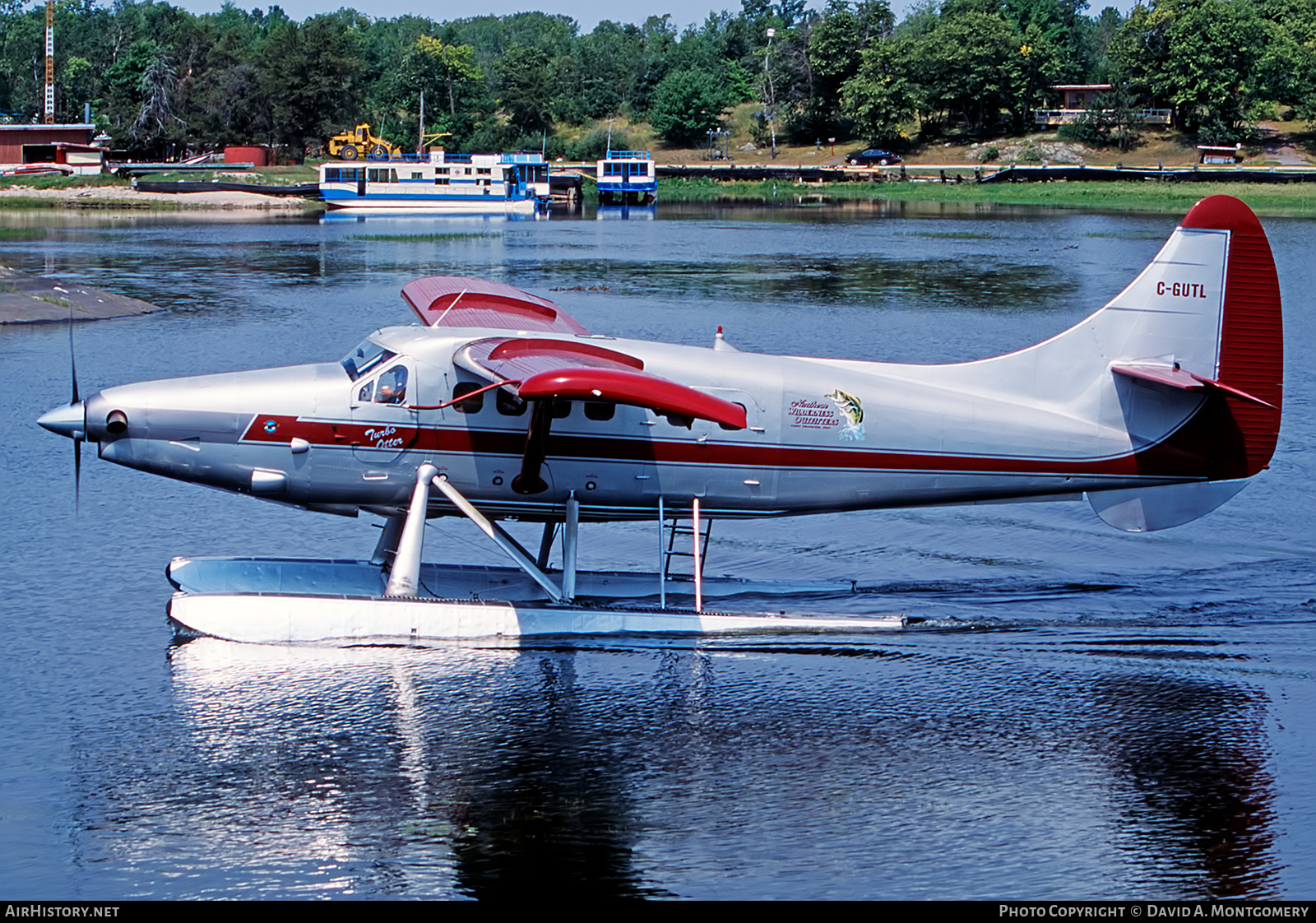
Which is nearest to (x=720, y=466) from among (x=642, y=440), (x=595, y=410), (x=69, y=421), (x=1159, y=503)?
(x=642, y=440)

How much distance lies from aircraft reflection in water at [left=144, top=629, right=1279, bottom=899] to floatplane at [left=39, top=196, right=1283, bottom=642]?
892 mm

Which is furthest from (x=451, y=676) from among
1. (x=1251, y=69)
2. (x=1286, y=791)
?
(x=1251, y=69)

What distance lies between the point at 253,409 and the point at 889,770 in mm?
6759

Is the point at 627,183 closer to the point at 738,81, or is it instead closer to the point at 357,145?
the point at 357,145

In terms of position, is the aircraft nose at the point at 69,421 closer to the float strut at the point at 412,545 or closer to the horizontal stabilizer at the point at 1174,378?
the float strut at the point at 412,545

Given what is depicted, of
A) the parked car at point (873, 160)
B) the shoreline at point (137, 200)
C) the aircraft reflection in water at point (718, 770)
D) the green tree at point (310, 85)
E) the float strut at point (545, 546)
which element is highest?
the green tree at point (310, 85)

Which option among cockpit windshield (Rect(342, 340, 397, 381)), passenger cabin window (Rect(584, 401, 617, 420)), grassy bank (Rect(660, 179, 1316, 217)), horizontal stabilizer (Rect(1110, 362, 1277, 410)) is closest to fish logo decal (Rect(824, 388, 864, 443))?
passenger cabin window (Rect(584, 401, 617, 420))

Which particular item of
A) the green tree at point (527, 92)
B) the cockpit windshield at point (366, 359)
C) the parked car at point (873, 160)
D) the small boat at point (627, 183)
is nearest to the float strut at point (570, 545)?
the cockpit windshield at point (366, 359)

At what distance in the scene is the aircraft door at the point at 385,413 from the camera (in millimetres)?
13250

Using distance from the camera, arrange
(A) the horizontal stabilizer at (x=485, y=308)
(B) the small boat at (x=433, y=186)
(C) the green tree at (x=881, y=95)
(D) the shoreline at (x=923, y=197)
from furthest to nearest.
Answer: (C) the green tree at (x=881, y=95), (B) the small boat at (x=433, y=186), (D) the shoreline at (x=923, y=197), (A) the horizontal stabilizer at (x=485, y=308)

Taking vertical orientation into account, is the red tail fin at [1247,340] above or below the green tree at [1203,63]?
below

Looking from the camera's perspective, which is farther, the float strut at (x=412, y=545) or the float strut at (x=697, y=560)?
the float strut at (x=697, y=560)

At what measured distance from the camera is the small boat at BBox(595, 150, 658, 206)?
100 meters

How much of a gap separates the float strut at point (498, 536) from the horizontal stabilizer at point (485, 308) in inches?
85.6
